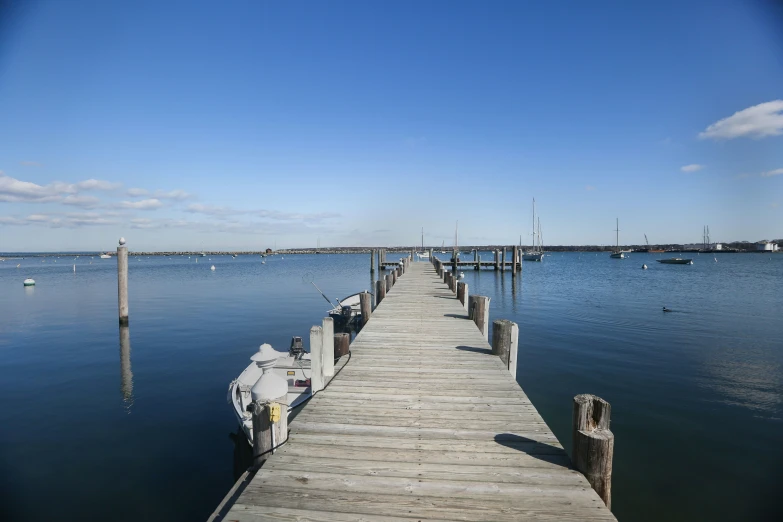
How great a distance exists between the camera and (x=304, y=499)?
3.54m

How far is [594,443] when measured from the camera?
3738mm

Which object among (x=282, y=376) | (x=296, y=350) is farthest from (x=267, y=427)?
(x=296, y=350)

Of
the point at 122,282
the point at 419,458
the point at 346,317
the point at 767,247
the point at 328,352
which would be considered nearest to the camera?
the point at 419,458

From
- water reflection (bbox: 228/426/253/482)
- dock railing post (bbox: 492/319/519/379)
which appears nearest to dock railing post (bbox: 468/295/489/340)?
dock railing post (bbox: 492/319/519/379)

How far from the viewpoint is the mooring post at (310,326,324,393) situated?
650 centimetres

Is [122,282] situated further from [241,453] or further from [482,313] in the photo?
[482,313]

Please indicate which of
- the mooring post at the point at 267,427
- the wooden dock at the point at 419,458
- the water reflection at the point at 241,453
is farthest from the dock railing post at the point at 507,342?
the water reflection at the point at 241,453

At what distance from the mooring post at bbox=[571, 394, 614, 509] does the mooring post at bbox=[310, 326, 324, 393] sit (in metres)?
4.06

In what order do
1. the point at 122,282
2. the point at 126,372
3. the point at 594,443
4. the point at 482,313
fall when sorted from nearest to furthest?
the point at 594,443 < the point at 482,313 < the point at 126,372 < the point at 122,282

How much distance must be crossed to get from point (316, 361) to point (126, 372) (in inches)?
436

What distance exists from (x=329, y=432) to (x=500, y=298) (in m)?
26.7

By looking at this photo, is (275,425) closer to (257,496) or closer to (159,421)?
(257,496)

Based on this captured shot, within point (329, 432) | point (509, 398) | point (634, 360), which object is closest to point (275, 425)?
point (329, 432)

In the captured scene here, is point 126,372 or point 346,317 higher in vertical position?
point 346,317
